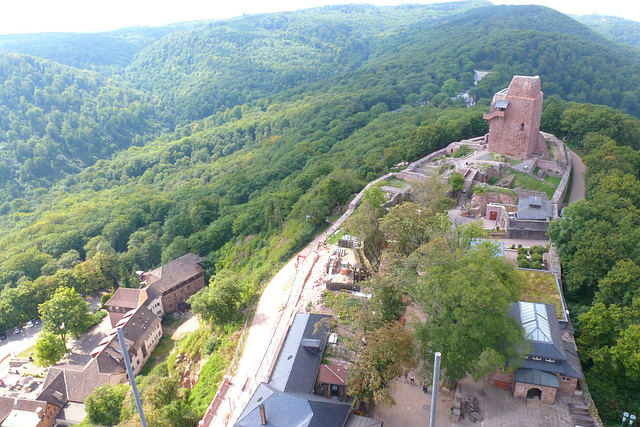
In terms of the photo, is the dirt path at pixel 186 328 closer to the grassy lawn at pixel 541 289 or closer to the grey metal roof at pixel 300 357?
the grey metal roof at pixel 300 357

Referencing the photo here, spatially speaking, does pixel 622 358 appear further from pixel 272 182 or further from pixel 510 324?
pixel 272 182

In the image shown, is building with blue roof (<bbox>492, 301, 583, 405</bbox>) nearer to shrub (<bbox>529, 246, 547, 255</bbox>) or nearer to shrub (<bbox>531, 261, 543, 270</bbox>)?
shrub (<bbox>531, 261, 543, 270</bbox>)

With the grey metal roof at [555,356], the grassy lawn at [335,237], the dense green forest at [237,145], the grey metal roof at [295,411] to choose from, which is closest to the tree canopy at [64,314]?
the dense green forest at [237,145]

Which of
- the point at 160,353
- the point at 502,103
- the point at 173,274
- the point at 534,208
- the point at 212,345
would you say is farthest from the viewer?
the point at 173,274

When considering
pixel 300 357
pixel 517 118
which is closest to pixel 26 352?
pixel 300 357

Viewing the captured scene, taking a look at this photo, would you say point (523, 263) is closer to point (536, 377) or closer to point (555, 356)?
point (555, 356)

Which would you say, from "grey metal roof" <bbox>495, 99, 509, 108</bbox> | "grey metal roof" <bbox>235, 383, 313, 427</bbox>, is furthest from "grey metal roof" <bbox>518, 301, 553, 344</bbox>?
"grey metal roof" <bbox>495, 99, 509, 108</bbox>

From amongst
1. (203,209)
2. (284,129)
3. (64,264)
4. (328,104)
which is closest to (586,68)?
(328,104)
